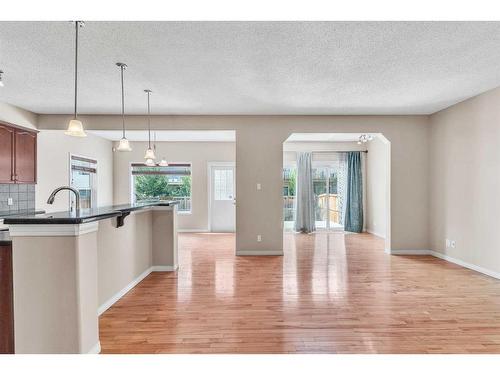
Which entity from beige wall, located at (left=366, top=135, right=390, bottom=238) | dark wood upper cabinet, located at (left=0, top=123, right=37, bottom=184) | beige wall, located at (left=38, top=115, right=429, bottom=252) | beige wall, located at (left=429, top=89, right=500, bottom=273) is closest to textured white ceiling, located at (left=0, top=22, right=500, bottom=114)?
beige wall, located at (left=429, top=89, right=500, bottom=273)

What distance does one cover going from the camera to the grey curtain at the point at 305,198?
8.09m

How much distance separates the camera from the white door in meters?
8.61

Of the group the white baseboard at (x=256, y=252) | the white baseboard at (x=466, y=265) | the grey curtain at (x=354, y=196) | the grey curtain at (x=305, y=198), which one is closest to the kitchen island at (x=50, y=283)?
the white baseboard at (x=256, y=252)

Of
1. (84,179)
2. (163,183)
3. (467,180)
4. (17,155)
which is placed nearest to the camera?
(467,180)

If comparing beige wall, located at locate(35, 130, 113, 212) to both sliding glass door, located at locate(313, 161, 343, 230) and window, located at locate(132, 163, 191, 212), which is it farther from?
sliding glass door, located at locate(313, 161, 343, 230)

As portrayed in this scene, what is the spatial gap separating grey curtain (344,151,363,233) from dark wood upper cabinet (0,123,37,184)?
717 centimetres

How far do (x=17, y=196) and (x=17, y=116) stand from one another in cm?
135

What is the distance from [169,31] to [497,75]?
3.85 meters

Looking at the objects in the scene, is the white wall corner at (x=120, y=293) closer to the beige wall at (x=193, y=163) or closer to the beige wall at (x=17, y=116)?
the beige wall at (x=17, y=116)

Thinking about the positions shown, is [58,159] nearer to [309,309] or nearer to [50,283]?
[50,283]

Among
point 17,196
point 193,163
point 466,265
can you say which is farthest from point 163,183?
point 466,265

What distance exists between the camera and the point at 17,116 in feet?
16.3

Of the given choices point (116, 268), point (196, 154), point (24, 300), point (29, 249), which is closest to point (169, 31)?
point (29, 249)

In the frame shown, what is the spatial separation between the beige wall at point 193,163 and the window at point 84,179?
3.26 feet
